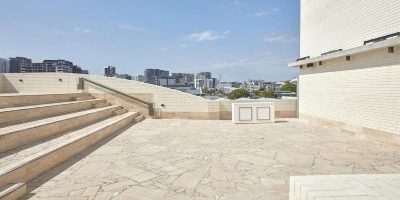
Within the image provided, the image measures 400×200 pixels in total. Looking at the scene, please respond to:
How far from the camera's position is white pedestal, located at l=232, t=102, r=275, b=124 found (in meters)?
12.4

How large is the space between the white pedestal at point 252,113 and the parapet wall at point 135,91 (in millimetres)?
1537

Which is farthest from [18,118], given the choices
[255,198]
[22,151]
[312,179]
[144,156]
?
[312,179]

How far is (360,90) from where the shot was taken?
344 inches

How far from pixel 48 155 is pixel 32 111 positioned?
2951mm

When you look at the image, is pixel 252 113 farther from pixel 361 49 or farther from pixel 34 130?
pixel 34 130

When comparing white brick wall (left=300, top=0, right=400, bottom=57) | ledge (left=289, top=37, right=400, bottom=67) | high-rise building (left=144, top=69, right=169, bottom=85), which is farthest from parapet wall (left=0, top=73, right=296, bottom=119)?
high-rise building (left=144, top=69, right=169, bottom=85)

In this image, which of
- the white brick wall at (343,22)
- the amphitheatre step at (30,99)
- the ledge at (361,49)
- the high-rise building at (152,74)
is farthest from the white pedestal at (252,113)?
the high-rise building at (152,74)

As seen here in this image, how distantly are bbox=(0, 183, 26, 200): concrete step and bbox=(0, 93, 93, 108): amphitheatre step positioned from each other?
4.45 meters

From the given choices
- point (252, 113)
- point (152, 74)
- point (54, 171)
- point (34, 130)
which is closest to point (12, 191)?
point (54, 171)

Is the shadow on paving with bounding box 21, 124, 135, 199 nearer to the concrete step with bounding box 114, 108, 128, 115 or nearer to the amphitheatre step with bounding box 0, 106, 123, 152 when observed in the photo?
the amphitheatre step with bounding box 0, 106, 123, 152

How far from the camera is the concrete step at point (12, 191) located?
144 inches

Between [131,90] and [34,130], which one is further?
[131,90]

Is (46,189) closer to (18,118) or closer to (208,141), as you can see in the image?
(18,118)

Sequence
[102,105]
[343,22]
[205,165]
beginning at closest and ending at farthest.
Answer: [205,165] → [343,22] → [102,105]
